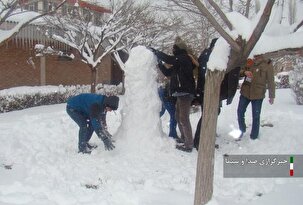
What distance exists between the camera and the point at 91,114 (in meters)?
6.06

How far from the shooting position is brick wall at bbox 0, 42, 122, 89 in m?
15.1

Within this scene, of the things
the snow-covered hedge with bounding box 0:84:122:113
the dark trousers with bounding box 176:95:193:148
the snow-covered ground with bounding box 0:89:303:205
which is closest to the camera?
the snow-covered ground with bounding box 0:89:303:205

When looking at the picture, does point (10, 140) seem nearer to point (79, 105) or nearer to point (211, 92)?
point (79, 105)

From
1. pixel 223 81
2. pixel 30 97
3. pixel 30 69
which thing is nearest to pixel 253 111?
pixel 223 81

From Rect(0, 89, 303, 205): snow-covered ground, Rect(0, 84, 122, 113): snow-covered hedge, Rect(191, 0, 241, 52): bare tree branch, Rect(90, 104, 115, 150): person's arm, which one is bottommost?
Rect(0, 84, 122, 113): snow-covered hedge

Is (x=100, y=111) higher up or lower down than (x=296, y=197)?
higher up

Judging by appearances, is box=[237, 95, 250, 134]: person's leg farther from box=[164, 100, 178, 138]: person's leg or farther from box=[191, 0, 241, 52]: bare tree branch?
box=[191, 0, 241, 52]: bare tree branch

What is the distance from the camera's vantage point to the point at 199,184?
3971 mm

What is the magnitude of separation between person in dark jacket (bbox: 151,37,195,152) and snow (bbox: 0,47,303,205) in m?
0.41

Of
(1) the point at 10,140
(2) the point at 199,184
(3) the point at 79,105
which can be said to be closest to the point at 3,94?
(1) the point at 10,140

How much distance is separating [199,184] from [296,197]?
1.40 meters

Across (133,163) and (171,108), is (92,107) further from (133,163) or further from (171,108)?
(171,108)

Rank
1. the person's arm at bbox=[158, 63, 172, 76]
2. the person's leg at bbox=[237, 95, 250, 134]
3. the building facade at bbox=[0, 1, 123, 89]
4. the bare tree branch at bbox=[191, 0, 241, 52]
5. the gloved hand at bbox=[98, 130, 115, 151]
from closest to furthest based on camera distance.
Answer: the bare tree branch at bbox=[191, 0, 241, 52] < the gloved hand at bbox=[98, 130, 115, 151] < the person's arm at bbox=[158, 63, 172, 76] < the person's leg at bbox=[237, 95, 250, 134] < the building facade at bbox=[0, 1, 123, 89]

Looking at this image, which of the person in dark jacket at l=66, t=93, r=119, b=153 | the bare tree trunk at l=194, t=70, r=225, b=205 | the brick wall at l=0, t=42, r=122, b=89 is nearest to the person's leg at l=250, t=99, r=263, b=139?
the person in dark jacket at l=66, t=93, r=119, b=153
